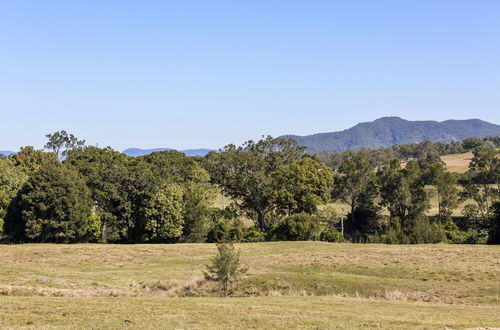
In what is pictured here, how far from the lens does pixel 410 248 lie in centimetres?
5619

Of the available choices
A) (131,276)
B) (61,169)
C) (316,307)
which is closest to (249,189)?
(61,169)

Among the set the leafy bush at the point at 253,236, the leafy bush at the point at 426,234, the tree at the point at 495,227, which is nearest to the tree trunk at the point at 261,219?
the leafy bush at the point at 253,236

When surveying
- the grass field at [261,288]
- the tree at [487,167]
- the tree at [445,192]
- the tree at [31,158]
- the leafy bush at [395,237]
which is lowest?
the leafy bush at [395,237]

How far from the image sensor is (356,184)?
83250 mm

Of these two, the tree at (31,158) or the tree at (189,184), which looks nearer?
the tree at (189,184)

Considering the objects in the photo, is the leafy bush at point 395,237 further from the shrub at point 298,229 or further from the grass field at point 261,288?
the grass field at point 261,288

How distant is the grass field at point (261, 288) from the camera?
19953 mm

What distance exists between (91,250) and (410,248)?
110 ft

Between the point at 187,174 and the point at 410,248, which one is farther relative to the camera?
the point at 187,174

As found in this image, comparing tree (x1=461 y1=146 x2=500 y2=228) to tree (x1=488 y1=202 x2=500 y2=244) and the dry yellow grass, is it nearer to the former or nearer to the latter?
tree (x1=488 y1=202 x2=500 y2=244)

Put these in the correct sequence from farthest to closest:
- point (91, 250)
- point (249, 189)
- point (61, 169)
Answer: point (249, 189) < point (61, 169) < point (91, 250)

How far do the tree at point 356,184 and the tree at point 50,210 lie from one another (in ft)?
134

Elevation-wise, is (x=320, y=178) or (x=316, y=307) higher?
(x=320, y=178)

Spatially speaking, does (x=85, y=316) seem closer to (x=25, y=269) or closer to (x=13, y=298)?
(x=13, y=298)
